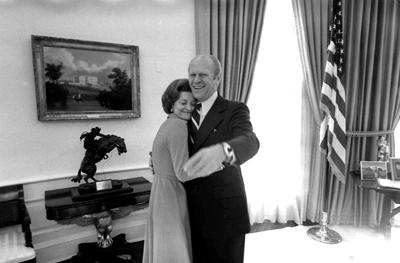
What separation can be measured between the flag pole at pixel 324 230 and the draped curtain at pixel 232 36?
1.67 metres

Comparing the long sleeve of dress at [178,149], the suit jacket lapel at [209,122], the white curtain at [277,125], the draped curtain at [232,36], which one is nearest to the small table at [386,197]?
the white curtain at [277,125]

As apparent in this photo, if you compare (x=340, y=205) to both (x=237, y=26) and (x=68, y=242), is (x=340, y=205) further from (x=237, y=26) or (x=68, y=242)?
(x=68, y=242)

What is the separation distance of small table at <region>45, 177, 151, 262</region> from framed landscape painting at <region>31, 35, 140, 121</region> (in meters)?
0.80

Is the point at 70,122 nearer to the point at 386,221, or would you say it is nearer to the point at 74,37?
the point at 74,37

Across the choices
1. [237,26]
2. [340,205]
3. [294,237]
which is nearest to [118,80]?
[237,26]

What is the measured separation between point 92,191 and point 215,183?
1482 mm

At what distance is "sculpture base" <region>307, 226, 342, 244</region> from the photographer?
3.15 metres

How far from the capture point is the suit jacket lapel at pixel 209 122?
1479 mm

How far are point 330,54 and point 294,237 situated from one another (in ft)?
7.60

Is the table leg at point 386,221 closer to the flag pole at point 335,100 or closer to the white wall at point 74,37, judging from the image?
the flag pole at point 335,100

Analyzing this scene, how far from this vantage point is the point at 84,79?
2.73 metres

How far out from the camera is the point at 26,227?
7.22ft

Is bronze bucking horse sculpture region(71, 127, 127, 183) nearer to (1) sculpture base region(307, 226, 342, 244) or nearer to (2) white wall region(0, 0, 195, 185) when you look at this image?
(2) white wall region(0, 0, 195, 185)

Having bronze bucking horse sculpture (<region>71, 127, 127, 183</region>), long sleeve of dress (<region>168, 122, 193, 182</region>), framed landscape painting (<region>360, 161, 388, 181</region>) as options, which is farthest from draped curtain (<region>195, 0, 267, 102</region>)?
long sleeve of dress (<region>168, 122, 193, 182</region>)
